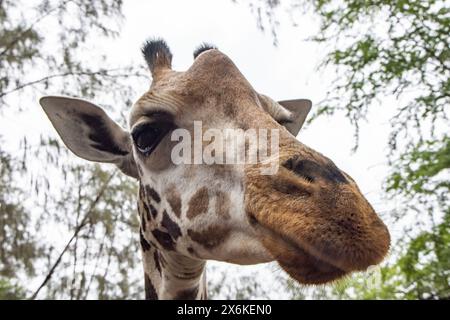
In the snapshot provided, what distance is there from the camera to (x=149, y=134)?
3.12 m

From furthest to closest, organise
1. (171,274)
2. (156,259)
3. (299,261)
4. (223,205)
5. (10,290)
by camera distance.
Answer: (10,290)
(156,259)
(171,274)
(223,205)
(299,261)

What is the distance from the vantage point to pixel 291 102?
167 inches

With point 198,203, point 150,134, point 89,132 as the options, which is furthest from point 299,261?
point 89,132

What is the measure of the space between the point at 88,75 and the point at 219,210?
675cm

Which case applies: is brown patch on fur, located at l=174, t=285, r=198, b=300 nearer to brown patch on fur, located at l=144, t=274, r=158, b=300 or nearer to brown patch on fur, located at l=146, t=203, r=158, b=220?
brown patch on fur, located at l=144, t=274, r=158, b=300

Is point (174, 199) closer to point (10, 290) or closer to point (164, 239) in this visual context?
point (164, 239)

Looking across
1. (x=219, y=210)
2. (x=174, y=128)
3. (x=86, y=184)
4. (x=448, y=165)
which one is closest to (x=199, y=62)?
(x=174, y=128)

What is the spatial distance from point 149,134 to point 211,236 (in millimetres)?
742

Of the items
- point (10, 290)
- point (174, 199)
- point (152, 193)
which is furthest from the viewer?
point (10, 290)

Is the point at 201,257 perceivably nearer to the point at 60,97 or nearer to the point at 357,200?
the point at 357,200

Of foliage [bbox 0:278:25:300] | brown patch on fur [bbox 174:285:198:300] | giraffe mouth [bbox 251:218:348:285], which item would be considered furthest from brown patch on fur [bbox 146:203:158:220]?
foliage [bbox 0:278:25:300]

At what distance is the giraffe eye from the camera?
3.09m

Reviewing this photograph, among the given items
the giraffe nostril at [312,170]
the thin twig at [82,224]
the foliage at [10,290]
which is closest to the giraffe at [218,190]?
the giraffe nostril at [312,170]

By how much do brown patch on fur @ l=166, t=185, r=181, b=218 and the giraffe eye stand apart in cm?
27
